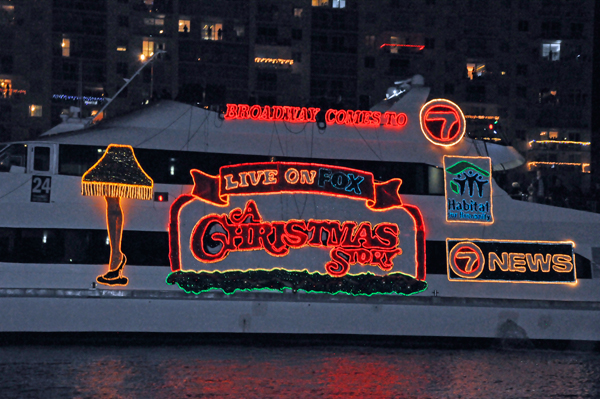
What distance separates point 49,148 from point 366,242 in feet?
21.3

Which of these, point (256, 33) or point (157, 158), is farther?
point (256, 33)

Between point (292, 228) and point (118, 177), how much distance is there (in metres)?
3.53

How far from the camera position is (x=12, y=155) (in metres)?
14.3

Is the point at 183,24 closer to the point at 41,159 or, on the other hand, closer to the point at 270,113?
the point at 270,113

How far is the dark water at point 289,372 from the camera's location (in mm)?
10830

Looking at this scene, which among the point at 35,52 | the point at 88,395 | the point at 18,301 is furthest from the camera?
the point at 35,52

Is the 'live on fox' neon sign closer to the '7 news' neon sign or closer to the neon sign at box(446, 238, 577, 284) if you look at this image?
the '7 news' neon sign

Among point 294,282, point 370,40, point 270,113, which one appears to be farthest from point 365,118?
point 370,40

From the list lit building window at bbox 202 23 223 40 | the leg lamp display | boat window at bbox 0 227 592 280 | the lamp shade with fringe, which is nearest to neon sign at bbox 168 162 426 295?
boat window at bbox 0 227 592 280

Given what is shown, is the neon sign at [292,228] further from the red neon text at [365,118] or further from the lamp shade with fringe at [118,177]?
the red neon text at [365,118]

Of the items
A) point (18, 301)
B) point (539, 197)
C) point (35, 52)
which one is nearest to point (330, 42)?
point (35, 52)

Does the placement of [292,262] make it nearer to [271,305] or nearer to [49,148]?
[271,305]

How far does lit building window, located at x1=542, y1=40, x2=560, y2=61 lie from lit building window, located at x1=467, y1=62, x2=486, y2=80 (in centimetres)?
492

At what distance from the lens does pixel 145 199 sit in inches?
562
